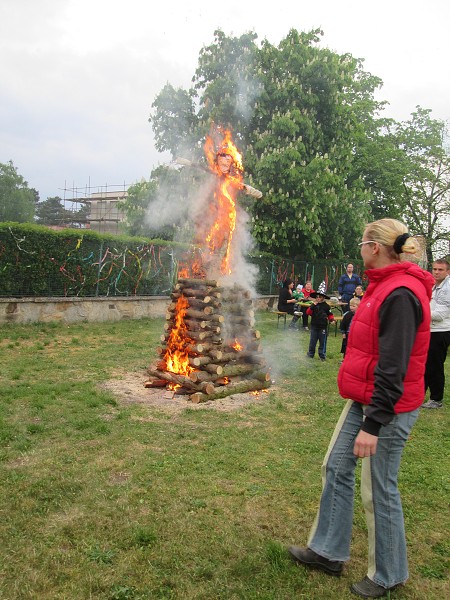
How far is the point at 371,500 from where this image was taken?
9.48 ft

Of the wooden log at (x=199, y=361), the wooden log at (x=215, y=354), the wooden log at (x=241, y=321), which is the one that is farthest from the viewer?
the wooden log at (x=241, y=321)

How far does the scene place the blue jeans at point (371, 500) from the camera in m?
2.84

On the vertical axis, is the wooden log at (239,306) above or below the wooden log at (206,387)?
above

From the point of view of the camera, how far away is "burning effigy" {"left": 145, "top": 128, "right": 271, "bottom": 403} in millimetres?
7566

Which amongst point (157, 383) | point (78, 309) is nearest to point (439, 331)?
point (157, 383)

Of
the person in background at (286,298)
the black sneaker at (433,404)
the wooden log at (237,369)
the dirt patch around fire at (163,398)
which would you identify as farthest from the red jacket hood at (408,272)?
the person in background at (286,298)

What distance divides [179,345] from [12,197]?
174ft

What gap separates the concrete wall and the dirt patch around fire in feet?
20.6

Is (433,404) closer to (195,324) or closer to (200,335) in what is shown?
(200,335)

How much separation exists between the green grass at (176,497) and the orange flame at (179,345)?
120cm

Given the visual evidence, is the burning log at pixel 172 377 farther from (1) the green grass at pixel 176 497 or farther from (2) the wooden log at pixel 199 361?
(1) the green grass at pixel 176 497

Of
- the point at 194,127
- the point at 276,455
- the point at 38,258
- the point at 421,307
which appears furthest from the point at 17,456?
the point at 194,127

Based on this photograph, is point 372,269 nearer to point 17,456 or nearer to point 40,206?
point 17,456

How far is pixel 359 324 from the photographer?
2.91 meters
